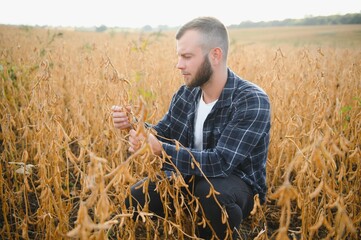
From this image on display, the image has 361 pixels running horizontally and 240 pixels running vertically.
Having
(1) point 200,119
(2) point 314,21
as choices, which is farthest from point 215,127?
(2) point 314,21

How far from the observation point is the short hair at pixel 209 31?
1670mm

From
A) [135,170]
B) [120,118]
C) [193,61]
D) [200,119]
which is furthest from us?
[135,170]

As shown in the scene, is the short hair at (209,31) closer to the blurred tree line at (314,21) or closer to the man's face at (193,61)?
the man's face at (193,61)

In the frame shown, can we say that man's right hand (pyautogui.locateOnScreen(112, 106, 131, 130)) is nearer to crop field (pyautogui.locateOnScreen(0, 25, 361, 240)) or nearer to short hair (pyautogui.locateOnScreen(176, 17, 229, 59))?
crop field (pyautogui.locateOnScreen(0, 25, 361, 240))

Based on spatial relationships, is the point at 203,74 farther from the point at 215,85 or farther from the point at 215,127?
the point at 215,127

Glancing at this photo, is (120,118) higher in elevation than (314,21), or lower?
lower

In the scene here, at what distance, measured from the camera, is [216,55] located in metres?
1.71

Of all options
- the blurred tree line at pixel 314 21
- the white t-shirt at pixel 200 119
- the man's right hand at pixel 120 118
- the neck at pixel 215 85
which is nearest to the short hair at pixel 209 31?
the neck at pixel 215 85

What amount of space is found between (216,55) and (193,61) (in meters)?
0.17

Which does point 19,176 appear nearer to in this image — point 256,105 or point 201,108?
point 201,108

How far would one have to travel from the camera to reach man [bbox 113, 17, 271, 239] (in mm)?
1433

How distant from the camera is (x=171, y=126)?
6.26 feet

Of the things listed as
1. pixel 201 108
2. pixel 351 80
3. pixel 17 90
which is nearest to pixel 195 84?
pixel 201 108

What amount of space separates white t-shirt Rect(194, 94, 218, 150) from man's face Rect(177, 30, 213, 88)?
6.9 inches
